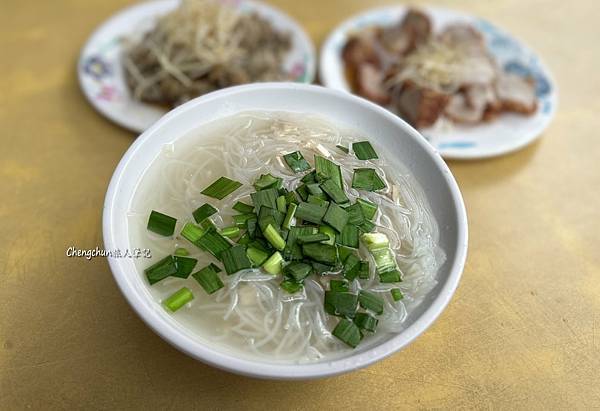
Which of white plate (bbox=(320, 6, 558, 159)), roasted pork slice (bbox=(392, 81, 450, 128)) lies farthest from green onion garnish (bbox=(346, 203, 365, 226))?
roasted pork slice (bbox=(392, 81, 450, 128))

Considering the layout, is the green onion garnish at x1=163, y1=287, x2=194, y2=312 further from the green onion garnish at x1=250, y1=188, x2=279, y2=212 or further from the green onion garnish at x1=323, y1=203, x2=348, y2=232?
the green onion garnish at x1=323, y1=203, x2=348, y2=232

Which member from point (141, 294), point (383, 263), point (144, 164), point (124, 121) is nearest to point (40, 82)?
point (124, 121)

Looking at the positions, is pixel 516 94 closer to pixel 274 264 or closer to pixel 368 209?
pixel 368 209

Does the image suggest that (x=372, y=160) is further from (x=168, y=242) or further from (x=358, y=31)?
(x=358, y=31)

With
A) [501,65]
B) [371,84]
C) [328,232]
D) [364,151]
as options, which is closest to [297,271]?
[328,232]

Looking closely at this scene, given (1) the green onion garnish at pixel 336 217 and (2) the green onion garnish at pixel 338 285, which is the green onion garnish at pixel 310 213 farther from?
(2) the green onion garnish at pixel 338 285
